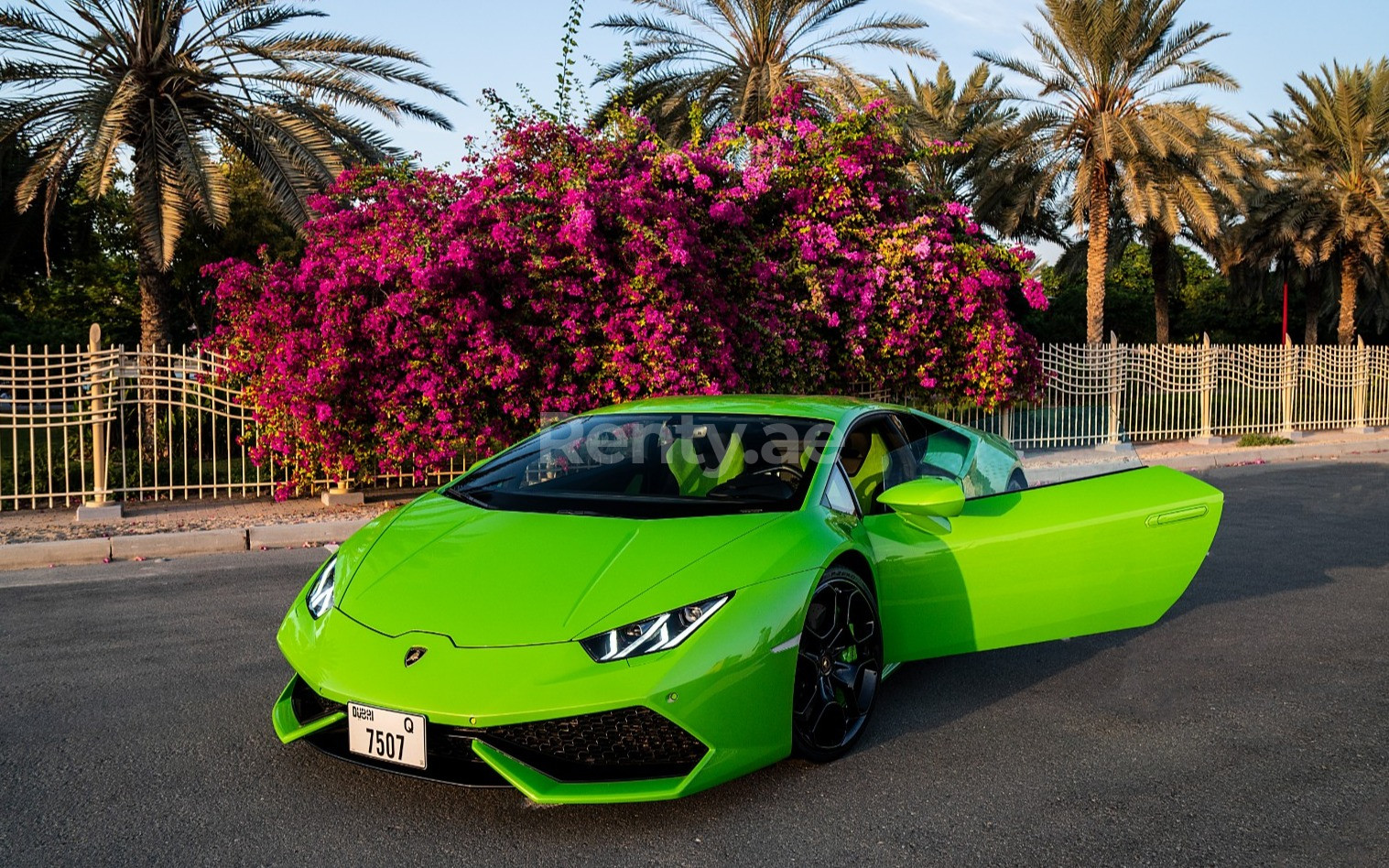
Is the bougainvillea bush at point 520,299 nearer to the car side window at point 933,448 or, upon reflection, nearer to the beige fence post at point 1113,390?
the car side window at point 933,448

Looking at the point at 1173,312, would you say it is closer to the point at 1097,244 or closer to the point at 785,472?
the point at 1097,244

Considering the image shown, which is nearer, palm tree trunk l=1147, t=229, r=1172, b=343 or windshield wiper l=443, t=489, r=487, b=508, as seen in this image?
windshield wiper l=443, t=489, r=487, b=508

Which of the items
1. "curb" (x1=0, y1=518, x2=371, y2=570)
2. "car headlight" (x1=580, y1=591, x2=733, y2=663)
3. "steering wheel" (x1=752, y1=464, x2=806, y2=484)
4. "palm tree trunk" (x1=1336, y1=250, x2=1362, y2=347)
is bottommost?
"curb" (x1=0, y1=518, x2=371, y2=570)

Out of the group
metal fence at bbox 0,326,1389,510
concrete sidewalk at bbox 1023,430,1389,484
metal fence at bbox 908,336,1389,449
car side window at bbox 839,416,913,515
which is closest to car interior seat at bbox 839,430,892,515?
car side window at bbox 839,416,913,515

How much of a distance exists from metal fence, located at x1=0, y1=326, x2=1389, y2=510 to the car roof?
681 centimetres

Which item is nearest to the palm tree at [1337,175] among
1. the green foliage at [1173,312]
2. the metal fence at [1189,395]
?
the metal fence at [1189,395]

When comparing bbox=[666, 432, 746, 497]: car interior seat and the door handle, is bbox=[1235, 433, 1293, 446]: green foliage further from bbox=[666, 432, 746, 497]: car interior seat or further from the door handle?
bbox=[666, 432, 746, 497]: car interior seat

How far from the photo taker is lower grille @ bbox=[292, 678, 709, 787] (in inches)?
117

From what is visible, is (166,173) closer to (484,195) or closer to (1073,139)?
(484,195)

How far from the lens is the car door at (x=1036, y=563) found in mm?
4156

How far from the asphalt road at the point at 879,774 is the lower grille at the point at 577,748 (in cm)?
22

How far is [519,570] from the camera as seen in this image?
3408 mm

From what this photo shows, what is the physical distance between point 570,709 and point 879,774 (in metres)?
1.27

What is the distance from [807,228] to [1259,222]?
2262 centimetres
